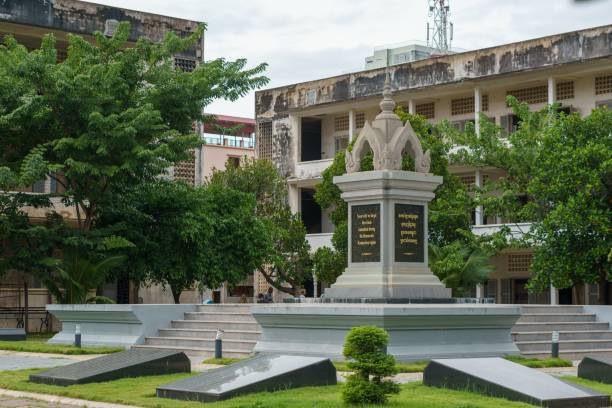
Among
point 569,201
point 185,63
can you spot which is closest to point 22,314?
point 185,63

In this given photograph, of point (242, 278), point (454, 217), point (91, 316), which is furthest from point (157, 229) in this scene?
point (454, 217)

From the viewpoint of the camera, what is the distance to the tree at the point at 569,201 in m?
29.5

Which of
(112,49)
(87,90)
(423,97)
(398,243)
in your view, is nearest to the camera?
(398,243)

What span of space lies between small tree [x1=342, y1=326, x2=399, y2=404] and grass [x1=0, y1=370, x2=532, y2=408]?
158mm

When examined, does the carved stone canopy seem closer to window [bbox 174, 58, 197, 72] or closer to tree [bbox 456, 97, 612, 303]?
tree [bbox 456, 97, 612, 303]

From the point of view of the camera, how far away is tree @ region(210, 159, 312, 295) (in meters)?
46.5

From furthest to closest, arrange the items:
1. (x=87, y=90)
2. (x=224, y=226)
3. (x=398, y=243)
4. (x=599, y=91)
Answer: (x=599, y=91), (x=224, y=226), (x=87, y=90), (x=398, y=243)

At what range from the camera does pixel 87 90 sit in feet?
89.9

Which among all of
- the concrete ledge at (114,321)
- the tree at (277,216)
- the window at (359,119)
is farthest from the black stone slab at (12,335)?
the window at (359,119)

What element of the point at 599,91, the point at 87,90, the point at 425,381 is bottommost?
the point at 425,381

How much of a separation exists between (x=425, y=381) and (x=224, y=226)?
20.0m

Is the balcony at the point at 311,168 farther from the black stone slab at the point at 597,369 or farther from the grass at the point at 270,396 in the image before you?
the grass at the point at 270,396

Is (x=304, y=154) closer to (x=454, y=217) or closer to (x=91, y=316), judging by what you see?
(x=454, y=217)

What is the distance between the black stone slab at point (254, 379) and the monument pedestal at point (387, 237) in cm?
601
